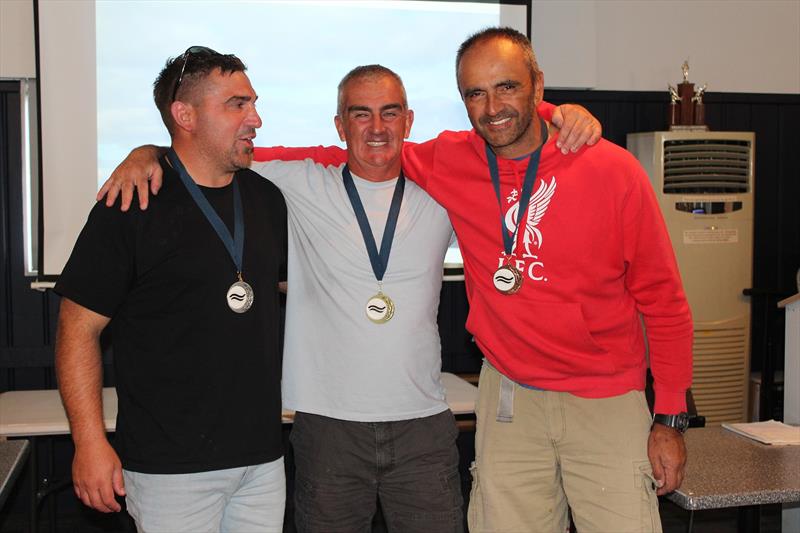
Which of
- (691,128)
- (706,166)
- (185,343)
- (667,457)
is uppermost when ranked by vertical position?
(691,128)

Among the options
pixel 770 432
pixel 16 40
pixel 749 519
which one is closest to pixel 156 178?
pixel 770 432

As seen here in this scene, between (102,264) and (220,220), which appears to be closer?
(102,264)

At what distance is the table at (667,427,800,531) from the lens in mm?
2105

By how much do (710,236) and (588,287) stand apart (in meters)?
2.86

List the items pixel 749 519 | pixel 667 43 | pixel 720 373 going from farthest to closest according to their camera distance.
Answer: pixel 667 43
pixel 720 373
pixel 749 519

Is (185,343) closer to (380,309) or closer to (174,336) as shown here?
(174,336)

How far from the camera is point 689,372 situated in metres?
2.20

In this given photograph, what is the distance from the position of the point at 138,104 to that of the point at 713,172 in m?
3.08

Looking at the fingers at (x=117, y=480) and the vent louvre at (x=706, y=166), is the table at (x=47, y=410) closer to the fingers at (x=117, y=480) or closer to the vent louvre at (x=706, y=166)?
the fingers at (x=117, y=480)

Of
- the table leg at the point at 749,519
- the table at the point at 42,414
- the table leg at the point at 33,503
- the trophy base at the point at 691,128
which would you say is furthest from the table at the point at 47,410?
the trophy base at the point at 691,128

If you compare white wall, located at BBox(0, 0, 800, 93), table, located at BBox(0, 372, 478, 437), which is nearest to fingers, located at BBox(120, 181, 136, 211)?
table, located at BBox(0, 372, 478, 437)

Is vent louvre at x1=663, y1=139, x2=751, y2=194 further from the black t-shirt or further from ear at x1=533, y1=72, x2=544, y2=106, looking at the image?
the black t-shirt

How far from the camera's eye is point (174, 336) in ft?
6.53

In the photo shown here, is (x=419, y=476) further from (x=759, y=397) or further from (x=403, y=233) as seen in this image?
(x=759, y=397)
